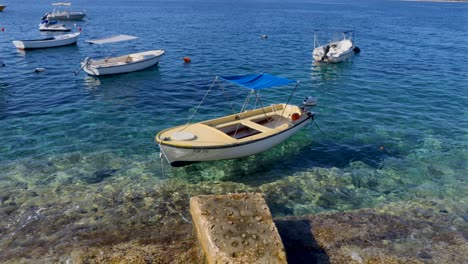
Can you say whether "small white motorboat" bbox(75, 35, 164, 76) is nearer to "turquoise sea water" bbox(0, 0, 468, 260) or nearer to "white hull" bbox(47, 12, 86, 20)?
"turquoise sea water" bbox(0, 0, 468, 260)

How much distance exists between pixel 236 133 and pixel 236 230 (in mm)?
9635

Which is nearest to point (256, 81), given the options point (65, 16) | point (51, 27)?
point (51, 27)

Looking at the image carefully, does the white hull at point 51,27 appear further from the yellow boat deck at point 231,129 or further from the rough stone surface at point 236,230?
the rough stone surface at point 236,230

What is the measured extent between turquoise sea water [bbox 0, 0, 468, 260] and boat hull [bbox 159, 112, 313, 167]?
73cm

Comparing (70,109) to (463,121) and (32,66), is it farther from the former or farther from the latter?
(463,121)

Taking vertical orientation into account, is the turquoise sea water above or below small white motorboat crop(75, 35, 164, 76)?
below

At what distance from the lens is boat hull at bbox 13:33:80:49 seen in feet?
140

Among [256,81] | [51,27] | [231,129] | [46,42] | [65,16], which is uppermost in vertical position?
[65,16]

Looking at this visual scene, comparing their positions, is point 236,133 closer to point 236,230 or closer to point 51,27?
point 236,230

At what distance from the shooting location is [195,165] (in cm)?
1731

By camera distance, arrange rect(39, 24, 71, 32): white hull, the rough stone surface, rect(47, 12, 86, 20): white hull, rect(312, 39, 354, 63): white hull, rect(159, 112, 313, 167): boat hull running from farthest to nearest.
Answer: rect(47, 12, 86, 20): white hull → rect(39, 24, 71, 32): white hull → rect(312, 39, 354, 63): white hull → rect(159, 112, 313, 167): boat hull → the rough stone surface

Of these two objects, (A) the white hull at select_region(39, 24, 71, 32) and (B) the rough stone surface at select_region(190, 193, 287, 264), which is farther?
(A) the white hull at select_region(39, 24, 71, 32)

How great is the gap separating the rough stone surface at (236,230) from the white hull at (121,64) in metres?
24.8

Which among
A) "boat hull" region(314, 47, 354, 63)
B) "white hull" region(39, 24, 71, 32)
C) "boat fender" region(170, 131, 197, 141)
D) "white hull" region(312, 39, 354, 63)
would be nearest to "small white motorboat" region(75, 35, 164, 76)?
"boat hull" region(314, 47, 354, 63)
